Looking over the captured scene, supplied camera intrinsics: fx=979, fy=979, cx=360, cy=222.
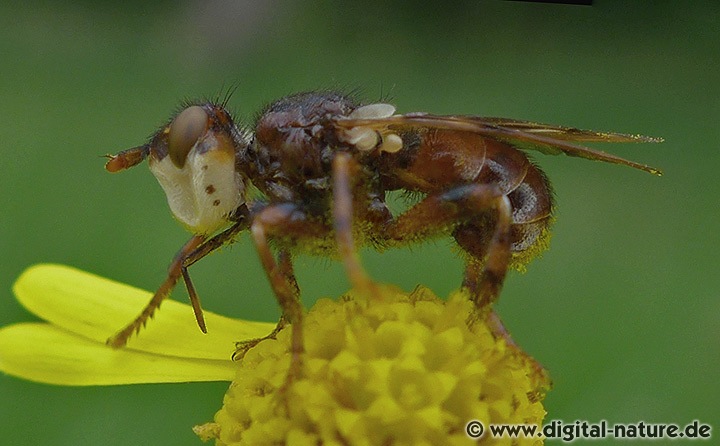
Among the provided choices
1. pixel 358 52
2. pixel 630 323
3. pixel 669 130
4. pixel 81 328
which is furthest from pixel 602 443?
pixel 358 52

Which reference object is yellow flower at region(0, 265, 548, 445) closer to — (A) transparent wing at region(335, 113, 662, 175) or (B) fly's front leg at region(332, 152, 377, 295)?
(B) fly's front leg at region(332, 152, 377, 295)

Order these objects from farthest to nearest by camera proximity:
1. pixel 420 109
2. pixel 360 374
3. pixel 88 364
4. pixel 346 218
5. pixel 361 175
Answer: pixel 420 109
pixel 88 364
pixel 361 175
pixel 360 374
pixel 346 218

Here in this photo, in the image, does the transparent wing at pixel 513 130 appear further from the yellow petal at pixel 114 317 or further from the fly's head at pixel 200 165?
the yellow petal at pixel 114 317

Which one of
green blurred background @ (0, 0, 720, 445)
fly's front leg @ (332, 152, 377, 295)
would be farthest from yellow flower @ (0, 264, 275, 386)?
fly's front leg @ (332, 152, 377, 295)

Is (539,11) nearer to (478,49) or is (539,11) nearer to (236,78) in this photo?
(478,49)

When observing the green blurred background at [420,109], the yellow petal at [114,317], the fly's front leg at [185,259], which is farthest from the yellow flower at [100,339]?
the green blurred background at [420,109]

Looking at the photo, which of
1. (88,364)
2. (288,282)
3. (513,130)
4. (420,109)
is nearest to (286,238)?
(288,282)

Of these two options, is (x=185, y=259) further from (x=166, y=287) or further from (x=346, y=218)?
(x=346, y=218)
